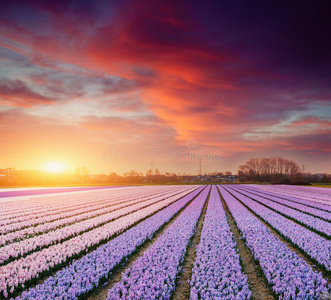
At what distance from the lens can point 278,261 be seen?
636cm

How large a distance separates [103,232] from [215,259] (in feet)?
17.0

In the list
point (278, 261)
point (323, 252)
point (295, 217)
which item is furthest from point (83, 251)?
point (295, 217)

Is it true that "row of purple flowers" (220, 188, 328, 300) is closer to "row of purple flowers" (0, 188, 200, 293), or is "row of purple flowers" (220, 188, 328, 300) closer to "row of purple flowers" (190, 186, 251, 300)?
"row of purple flowers" (190, 186, 251, 300)

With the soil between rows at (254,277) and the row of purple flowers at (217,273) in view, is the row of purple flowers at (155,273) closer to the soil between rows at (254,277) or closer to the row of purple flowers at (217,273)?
the row of purple flowers at (217,273)

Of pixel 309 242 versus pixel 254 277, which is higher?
pixel 309 242

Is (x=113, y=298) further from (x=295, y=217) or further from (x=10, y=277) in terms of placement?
(x=295, y=217)

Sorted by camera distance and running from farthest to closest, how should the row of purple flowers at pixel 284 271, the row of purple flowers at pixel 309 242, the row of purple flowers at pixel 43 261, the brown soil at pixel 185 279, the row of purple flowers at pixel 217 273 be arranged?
the row of purple flowers at pixel 309 242 < the row of purple flowers at pixel 43 261 < the brown soil at pixel 185 279 < the row of purple flowers at pixel 284 271 < the row of purple flowers at pixel 217 273

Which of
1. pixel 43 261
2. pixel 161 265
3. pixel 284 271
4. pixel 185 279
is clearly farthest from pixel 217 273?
pixel 43 261

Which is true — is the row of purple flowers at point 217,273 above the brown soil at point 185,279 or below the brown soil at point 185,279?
above

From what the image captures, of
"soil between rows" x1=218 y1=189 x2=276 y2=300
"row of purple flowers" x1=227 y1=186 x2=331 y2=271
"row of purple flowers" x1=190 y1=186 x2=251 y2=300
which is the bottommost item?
"soil between rows" x1=218 y1=189 x2=276 y2=300

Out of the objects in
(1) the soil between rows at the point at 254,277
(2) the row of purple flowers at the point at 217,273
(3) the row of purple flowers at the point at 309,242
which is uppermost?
(2) the row of purple flowers at the point at 217,273

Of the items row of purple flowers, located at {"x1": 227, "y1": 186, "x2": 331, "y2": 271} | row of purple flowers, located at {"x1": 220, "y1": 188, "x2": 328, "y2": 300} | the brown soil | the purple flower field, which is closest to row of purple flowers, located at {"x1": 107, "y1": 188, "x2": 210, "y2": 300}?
the purple flower field

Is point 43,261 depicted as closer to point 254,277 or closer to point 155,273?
point 155,273

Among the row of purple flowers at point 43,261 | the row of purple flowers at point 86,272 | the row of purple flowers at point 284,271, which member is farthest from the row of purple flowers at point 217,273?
the row of purple flowers at point 43,261
